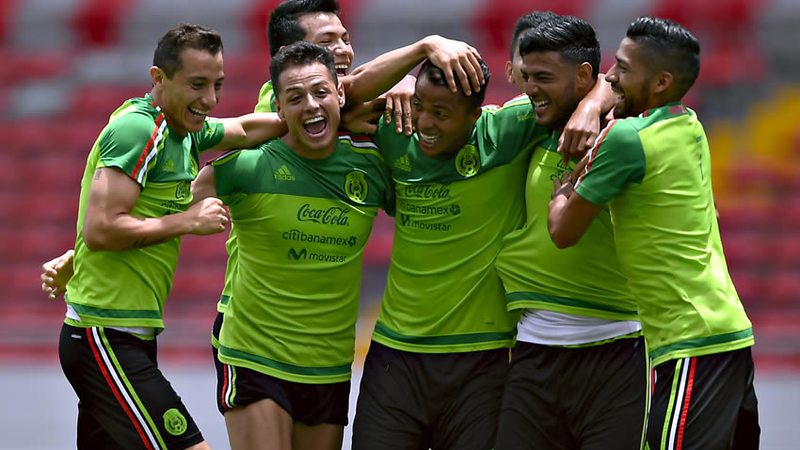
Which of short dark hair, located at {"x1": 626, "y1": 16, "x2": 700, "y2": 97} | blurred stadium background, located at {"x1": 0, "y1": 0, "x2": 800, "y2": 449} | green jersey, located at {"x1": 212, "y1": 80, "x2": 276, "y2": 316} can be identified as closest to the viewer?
short dark hair, located at {"x1": 626, "y1": 16, "x2": 700, "y2": 97}

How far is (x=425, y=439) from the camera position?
4574mm

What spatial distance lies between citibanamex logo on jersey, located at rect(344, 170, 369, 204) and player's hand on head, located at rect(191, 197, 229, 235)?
47 cm

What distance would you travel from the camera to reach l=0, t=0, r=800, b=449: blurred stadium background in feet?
37.2

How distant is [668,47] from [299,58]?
1.30m

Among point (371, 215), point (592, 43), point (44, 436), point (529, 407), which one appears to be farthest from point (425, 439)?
point (44, 436)

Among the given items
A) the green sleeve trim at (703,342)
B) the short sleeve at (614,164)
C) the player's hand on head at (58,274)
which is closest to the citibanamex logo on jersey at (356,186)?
the short sleeve at (614,164)

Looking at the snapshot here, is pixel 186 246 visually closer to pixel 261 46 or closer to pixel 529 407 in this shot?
pixel 261 46

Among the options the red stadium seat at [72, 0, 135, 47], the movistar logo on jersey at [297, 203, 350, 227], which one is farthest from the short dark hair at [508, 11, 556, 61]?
the red stadium seat at [72, 0, 135, 47]

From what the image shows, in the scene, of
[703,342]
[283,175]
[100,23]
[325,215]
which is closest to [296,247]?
[325,215]

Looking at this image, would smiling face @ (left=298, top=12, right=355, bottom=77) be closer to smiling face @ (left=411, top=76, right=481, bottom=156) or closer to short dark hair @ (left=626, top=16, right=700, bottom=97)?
smiling face @ (left=411, top=76, right=481, bottom=156)

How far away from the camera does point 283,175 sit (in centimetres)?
464

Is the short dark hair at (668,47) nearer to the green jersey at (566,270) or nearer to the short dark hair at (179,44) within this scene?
the green jersey at (566,270)

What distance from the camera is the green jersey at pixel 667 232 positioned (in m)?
4.04

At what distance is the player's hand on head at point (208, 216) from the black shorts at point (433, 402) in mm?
816
